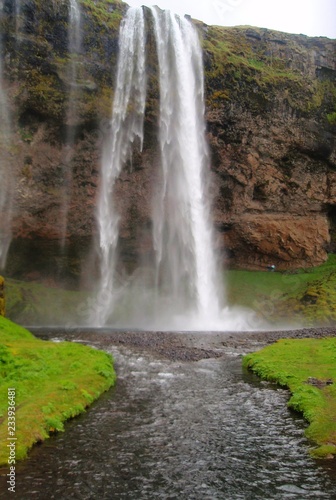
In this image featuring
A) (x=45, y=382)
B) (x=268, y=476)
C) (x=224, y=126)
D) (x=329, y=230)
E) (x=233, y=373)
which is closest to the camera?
(x=268, y=476)

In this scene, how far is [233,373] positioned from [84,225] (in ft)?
92.1

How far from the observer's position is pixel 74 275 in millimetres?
44094

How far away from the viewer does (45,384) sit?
1387cm

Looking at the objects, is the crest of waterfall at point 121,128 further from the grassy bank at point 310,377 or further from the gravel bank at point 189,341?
the grassy bank at point 310,377

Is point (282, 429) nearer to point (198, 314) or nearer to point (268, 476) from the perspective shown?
point (268, 476)

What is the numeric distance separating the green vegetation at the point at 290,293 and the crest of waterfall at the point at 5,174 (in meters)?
21.7

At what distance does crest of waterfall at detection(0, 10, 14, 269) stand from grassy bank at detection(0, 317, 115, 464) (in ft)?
74.5

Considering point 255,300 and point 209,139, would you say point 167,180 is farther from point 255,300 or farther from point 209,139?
point 255,300

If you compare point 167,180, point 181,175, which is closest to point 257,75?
point 181,175

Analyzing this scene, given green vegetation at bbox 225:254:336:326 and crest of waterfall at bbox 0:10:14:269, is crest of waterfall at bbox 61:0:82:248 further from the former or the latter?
green vegetation at bbox 225:254:336:326

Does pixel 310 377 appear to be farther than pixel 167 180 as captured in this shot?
No

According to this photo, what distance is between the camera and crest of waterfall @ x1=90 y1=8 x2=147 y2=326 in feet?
135

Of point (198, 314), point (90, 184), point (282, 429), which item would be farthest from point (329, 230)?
point (282, 429)

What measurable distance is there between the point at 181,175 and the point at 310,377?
29135mm
